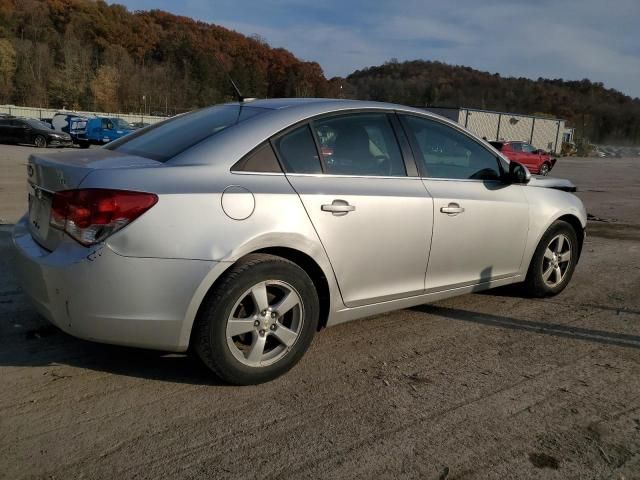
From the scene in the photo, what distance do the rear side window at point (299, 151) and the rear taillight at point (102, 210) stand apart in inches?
32.5

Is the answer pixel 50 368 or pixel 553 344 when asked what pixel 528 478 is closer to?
pixel 553 344

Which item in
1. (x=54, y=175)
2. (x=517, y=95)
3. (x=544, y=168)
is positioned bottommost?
(x=544, y=168)

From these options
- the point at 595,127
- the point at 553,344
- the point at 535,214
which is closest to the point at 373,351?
the point at 553,344

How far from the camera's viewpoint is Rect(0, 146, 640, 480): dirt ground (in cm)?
245

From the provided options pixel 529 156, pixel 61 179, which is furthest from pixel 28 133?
pixel 61 179

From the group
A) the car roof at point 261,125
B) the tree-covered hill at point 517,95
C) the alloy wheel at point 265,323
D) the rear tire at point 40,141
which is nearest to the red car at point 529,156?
the rear tire at point 40,141

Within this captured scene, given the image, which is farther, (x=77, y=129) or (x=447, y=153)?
(x=77, y=129)

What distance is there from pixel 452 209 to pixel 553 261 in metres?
Answer: 1.59

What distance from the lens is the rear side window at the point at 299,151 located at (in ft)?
10.5

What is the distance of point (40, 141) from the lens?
83.8ft

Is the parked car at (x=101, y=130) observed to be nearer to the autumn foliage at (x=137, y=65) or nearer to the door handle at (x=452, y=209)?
the door handle at (x=452, y=209)

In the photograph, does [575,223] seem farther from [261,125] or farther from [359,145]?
[261,125]

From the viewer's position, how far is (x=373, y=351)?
144 inches

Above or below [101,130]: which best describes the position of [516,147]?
above
